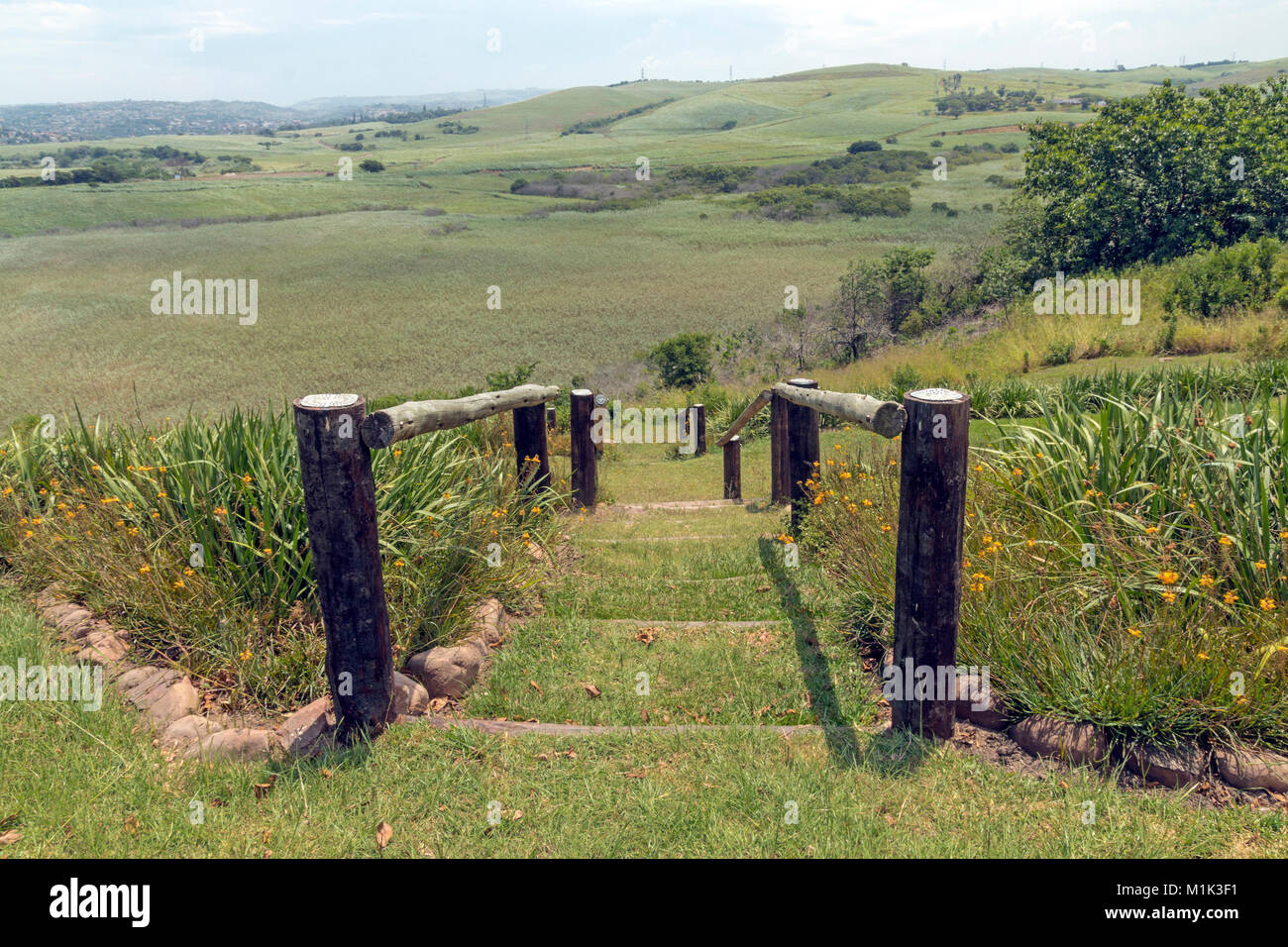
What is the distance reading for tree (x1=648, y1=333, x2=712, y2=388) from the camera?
25.6m

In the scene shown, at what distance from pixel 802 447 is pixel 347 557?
162 inches

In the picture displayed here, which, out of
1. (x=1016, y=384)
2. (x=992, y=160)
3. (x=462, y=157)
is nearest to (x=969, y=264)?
(x=1016, y=384)

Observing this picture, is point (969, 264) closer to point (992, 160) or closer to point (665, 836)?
point (665, 836)

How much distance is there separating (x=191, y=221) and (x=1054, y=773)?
6675cm

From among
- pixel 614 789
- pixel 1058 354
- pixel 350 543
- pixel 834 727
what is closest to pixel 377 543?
pixel 350 543

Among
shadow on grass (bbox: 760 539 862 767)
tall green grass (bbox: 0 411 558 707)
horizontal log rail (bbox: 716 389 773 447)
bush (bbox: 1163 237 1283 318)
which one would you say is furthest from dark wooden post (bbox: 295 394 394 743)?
bush (bbox: 1163 237 1283 318)

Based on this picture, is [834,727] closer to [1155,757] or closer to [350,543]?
A: [1155,757]

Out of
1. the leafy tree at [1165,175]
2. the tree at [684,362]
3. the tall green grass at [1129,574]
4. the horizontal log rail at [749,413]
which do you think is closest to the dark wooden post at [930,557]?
the tall green grass at [1129,574]

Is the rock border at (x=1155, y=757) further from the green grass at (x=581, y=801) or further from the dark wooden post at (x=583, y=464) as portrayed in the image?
the dark wooden post at (x=583, y=464)

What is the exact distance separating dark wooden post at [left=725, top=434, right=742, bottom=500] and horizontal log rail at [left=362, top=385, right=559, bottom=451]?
5.15m

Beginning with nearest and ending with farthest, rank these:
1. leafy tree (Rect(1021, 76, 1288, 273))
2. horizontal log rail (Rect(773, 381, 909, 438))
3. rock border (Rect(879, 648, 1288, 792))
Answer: rock border (Rect(879, 648, 1288, 792)), horizontal log rail (Rect(773, 381, 909, 438)), leafy tree (Rect(1021, 76, 1288, 273))

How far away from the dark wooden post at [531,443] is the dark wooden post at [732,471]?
13.4ft

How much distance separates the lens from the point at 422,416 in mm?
3961

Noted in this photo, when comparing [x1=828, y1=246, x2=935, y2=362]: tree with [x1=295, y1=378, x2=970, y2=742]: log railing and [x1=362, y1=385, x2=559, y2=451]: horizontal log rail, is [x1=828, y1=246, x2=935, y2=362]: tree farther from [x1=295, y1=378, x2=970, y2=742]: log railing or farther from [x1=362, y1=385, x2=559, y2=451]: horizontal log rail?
[x1=295, y1=378, x2=970, y2=742]: log railing
